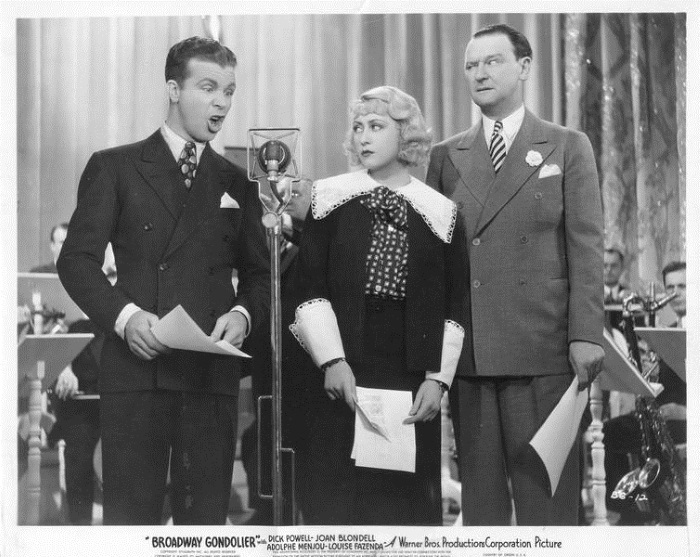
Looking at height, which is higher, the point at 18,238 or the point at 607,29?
the point at 607,29

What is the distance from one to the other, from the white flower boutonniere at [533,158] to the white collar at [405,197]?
0.83ft

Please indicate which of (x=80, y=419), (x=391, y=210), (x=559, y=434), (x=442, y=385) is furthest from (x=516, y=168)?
(x=80, y=419)

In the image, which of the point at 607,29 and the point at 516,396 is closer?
the point at 516,396

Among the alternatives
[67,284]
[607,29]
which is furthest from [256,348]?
[607,29]

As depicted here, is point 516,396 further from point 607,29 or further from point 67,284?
point 67,284

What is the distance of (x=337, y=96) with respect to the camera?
2.45m

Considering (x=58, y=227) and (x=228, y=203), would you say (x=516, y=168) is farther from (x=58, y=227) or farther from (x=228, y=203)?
(x=58, y=227)

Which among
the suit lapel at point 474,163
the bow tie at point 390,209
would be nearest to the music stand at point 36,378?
the bow tie at point 390,209

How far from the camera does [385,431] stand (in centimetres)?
234

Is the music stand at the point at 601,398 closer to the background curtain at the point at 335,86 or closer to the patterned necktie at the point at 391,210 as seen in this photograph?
the background curtain at the point at 335,86

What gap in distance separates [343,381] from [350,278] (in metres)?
0.29

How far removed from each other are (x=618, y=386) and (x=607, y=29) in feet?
3.50

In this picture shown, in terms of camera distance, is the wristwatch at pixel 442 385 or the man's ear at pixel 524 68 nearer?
the wristwatch at pixel 442 385

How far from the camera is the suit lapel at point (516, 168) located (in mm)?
2369
